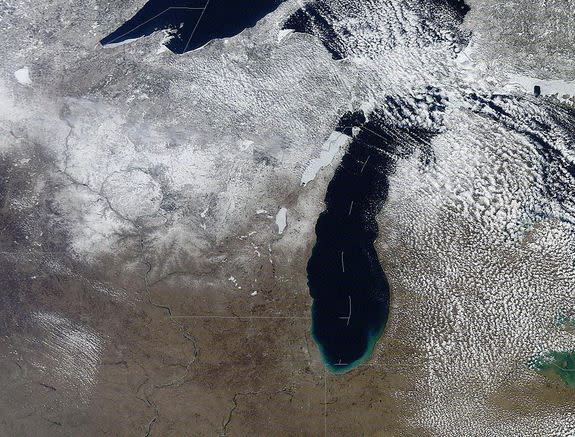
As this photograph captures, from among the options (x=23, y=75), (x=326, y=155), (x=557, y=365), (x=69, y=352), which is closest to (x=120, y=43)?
(x=23, y=75)

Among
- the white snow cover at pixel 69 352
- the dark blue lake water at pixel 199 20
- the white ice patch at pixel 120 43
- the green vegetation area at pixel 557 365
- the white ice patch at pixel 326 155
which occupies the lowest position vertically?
the white snow cover at pixel 69 352

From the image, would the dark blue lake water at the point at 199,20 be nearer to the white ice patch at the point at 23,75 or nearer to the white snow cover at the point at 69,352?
the white ice patch at the point at 23,75

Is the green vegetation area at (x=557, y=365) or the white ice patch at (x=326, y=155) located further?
the white ice patch at (x=326, y=155)

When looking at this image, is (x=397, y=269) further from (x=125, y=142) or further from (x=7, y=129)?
(x=7, y=129)

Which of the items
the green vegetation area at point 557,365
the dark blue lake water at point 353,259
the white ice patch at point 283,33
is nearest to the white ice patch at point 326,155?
the dark blue lake water at point 353,259

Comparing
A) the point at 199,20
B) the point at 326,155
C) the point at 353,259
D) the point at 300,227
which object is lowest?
the point at 353,259

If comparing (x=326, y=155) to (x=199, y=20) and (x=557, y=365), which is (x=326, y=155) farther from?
(x=557, y=365)
